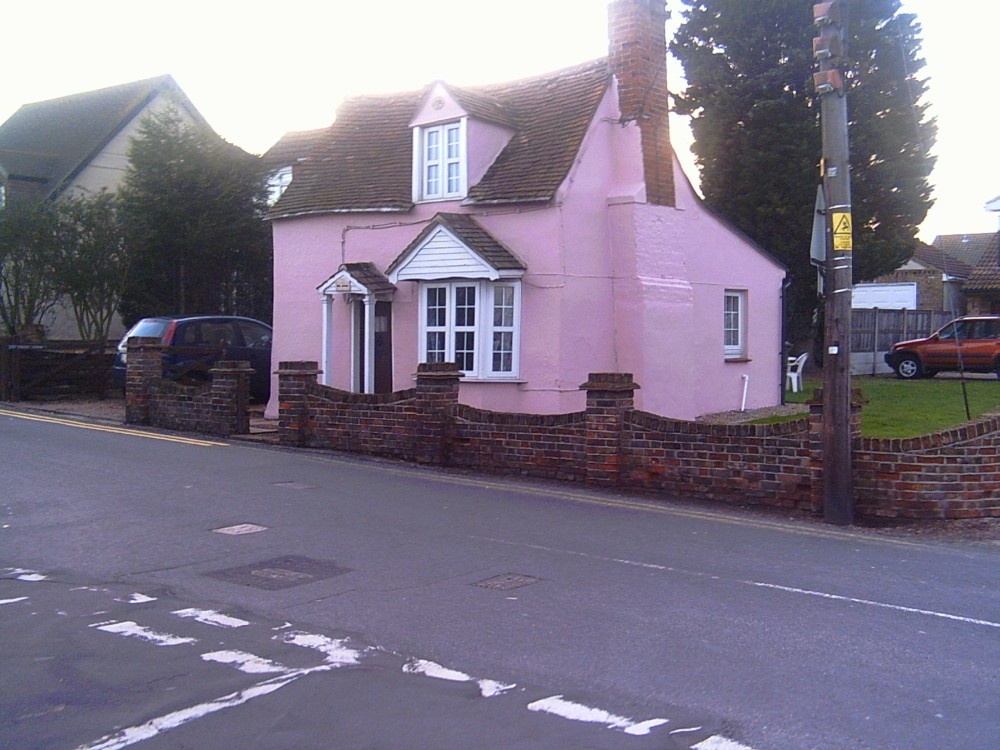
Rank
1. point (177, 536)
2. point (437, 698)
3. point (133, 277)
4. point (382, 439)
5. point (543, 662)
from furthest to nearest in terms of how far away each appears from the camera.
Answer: point (133, 277)
point (382, 439)
point (177, 536)
point (543, 662)
point (437, 698)

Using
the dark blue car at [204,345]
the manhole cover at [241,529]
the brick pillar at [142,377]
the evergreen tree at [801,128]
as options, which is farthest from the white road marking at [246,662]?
the evergreen tree at [801,128]

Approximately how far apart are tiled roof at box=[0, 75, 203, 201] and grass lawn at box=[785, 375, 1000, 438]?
23605 mm

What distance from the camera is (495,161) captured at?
19.1m

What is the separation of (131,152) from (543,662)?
2519 centimetres

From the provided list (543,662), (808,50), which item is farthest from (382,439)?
(808,50)

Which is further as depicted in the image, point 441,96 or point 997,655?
point 441,96

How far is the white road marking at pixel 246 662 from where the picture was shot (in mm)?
5961

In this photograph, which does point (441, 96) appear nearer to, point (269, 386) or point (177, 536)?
point (269, 386)

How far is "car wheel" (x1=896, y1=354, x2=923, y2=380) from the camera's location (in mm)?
28625

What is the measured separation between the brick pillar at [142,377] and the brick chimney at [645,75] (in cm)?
922

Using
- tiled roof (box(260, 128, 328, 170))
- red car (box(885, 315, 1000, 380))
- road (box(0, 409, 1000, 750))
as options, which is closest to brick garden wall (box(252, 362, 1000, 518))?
road (box(0, 409, 1000, 750))

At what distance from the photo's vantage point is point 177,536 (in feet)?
32.1

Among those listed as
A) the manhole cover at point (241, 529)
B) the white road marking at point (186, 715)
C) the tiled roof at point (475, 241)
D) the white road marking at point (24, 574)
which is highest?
the tiled roof at point (475, 241)

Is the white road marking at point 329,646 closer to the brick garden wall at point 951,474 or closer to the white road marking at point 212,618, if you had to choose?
the white road marking at point 212,618
